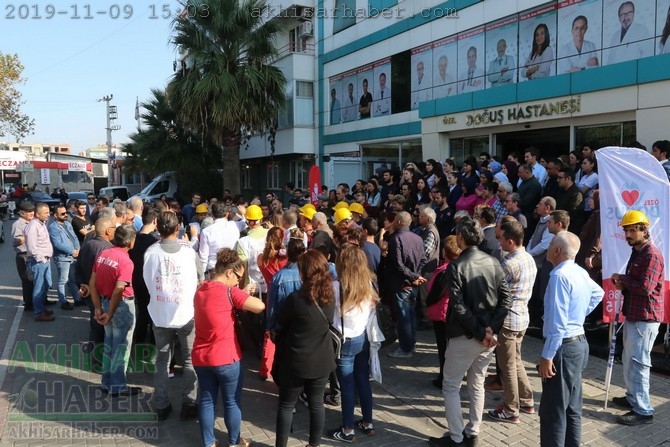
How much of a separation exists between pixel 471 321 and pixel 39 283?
7.35m

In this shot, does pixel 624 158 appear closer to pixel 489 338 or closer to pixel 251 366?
pixel 489 338

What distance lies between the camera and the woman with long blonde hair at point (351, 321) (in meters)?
4.25

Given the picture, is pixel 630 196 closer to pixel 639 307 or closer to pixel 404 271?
pixel 639 307

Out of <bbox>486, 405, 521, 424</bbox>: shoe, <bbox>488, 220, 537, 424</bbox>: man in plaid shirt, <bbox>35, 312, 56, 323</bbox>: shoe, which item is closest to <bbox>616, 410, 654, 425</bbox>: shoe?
<bbox>488, 220, 537, 424</bbox>: man in plaid shirt

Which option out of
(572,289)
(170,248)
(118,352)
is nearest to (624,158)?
(572,289)

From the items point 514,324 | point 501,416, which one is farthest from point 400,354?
point 514,324

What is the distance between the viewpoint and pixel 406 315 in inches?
249

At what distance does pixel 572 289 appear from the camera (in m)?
3.72

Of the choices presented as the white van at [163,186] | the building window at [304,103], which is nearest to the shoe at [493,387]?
the building window at [304,103]

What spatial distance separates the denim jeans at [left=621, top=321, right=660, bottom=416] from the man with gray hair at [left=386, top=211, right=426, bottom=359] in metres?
2.29

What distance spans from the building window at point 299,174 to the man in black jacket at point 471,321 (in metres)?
19.8

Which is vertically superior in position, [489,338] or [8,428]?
[489,338]

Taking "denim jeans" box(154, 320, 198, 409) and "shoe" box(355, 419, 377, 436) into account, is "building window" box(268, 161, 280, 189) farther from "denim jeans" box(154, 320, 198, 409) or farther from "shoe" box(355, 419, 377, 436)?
"shoe" box(355, 419, 377, 436)

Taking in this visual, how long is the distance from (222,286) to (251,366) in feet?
8.34
